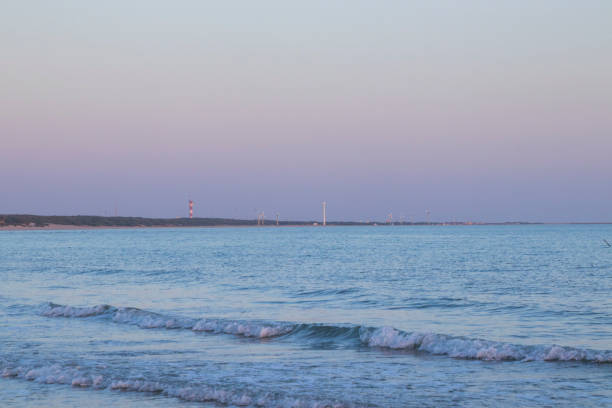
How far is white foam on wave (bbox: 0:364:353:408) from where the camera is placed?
13008 mm

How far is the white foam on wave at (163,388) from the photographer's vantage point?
13.0 metres

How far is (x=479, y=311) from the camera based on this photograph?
26.8 meters

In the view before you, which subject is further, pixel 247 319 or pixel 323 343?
pixel 247 319

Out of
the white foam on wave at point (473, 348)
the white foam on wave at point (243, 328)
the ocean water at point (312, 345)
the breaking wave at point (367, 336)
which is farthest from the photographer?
the white foam on wave at point (243, 328)

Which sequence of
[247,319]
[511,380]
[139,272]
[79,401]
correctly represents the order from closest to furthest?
[79,401], [511,380], [247,319], [139,272]

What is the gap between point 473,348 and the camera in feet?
58.4

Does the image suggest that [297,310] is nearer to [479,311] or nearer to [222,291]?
[479,311]

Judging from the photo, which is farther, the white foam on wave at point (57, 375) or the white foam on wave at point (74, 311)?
the white foam on wave at point (74, 311)

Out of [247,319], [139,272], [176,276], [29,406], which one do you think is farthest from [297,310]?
[139,272]

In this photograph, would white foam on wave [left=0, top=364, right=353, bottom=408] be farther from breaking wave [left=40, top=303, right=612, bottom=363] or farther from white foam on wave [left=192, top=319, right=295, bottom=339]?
white foam on wave [left=192, top=319, right=295, bottom=339]

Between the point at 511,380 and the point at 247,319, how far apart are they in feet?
40.1

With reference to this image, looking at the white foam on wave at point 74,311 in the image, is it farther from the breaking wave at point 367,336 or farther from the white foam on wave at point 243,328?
the white foam on wave at point 243,328

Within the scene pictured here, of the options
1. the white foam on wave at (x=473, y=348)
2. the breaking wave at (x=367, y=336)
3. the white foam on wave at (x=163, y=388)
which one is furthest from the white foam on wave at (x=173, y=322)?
the white foam on wave at (x=163, y=388)

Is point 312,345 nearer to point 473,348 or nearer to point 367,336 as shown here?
point 367,336
